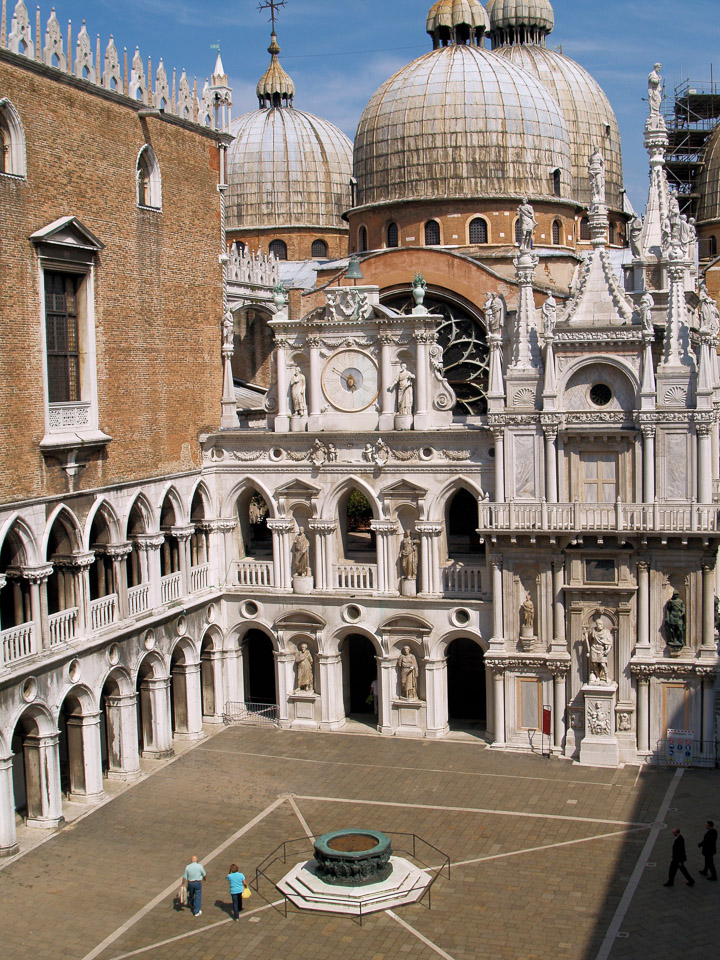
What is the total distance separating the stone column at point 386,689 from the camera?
114 feet

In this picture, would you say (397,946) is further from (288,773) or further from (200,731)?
(200,731)

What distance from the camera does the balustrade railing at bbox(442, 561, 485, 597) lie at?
34.2 m

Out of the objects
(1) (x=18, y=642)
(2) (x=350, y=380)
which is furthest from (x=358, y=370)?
(1) (x=18, y=642)

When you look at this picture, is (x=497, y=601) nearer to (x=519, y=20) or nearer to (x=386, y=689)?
(x=386, y=689)

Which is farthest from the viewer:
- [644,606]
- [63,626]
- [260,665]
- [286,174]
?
[286,174]

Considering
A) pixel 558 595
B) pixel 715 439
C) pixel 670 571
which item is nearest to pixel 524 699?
pixel 558 595

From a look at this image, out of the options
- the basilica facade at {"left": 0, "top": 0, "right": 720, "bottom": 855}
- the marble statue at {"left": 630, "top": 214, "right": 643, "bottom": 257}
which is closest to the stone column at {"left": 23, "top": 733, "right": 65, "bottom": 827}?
the basilica facade at {"left": 0, "top": 0, "right": 720, "bottom": 855}

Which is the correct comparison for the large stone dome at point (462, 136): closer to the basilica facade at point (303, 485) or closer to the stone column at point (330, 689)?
the basilica facade at point (303, 485)

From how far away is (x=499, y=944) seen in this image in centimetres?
2369

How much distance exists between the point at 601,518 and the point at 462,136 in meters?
18.3

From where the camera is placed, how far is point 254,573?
36.5 m

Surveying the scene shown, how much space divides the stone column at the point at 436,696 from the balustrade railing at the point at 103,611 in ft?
27.2

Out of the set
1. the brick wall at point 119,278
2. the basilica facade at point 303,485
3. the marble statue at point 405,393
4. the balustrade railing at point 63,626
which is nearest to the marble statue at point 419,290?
the basilica facade at point 303,485

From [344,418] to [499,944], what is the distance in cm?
1564
